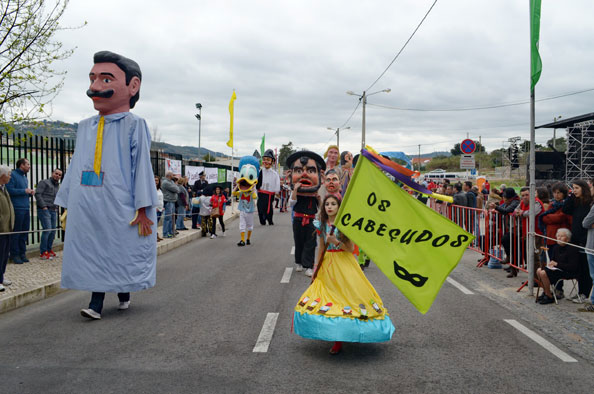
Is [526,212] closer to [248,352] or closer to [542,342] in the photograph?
[542,342]

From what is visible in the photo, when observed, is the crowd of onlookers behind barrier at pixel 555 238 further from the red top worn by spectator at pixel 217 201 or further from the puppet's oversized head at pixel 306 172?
the red top worn by spectator at pixel 217 201

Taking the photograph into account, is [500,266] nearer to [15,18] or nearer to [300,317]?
[300,317]

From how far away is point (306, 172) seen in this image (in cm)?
873

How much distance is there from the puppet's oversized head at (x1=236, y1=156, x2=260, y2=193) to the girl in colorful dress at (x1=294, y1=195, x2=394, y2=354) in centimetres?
827

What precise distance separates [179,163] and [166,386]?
58.4 ft

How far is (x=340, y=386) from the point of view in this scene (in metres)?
3.93

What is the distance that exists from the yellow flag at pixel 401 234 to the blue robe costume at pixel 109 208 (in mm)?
2737

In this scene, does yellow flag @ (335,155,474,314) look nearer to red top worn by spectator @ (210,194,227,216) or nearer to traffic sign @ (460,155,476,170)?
red top worn by spectator @ (210,194,227,216)

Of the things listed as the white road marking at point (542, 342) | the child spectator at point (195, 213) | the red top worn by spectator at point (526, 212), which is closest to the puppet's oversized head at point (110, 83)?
the white road marking at point (542, 342)

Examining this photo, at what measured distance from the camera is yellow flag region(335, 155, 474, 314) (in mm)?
4250

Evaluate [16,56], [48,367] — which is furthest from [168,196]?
[48,367]

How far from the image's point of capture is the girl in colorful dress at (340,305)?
14.8ft

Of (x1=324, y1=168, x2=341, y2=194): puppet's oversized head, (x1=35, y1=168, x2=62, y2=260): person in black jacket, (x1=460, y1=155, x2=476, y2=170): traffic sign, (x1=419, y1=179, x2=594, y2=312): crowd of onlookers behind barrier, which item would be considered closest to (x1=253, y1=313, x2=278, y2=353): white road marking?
(x1=324, y1=168, x2=341, y2=194): puppet's oversized head

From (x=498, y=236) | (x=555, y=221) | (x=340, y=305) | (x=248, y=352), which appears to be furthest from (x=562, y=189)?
(x=248, y=352)
